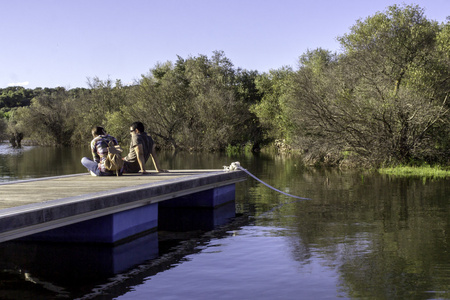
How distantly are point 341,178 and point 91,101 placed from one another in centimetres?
5909

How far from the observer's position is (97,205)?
995cm

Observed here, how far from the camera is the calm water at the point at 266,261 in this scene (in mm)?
8156

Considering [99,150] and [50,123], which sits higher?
[50,123]

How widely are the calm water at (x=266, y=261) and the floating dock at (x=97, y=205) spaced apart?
35cm

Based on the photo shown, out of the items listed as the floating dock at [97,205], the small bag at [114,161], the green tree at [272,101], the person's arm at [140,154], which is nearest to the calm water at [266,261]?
the floating dock at [97,205]

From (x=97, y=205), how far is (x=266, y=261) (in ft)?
10.2

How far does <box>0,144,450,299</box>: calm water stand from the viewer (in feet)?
26.8

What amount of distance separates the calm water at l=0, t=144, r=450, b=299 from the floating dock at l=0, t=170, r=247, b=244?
350 millimetres

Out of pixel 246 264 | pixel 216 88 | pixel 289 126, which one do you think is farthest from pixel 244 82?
pixel 246 264

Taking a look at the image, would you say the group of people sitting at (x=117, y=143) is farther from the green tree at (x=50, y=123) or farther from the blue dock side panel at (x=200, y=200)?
the green tree at (x=50, y=123)

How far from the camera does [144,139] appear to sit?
14.9 meters

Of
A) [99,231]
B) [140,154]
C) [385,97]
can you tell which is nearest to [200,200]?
[140,154]

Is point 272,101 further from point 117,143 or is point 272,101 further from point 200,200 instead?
point 117,143

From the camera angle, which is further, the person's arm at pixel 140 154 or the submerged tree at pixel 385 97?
the submerged tree at pixel 385 97
